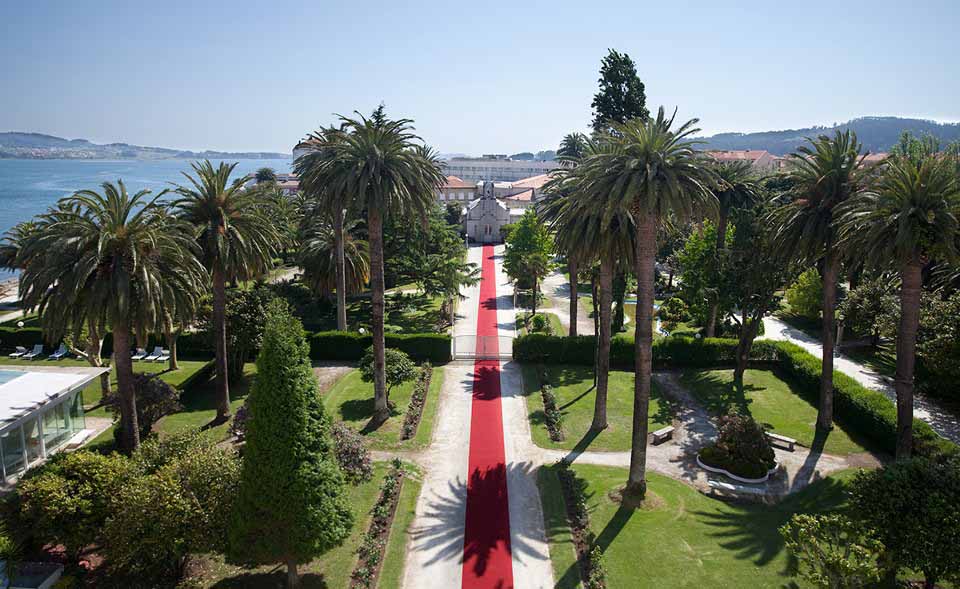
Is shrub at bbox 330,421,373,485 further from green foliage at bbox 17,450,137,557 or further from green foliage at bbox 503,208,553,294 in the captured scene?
green foliage at bbox 503,208,553,294

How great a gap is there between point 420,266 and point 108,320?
30090mm

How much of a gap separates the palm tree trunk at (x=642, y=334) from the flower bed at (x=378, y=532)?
8498 mm

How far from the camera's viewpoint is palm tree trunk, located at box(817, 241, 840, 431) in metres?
25.3

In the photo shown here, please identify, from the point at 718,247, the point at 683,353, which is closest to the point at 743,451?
the point at 683,353

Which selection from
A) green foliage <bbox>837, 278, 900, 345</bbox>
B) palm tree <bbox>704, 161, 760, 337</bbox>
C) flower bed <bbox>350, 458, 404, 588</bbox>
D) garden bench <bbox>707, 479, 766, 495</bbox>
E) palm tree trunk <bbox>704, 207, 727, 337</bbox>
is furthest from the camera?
palm tree trunk <bbox>704, 207, 727, 337</bbox>

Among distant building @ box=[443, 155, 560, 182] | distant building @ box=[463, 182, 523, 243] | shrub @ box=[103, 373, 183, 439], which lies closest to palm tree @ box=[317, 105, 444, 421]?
shrub @ box=[103, 373, 183, 439]

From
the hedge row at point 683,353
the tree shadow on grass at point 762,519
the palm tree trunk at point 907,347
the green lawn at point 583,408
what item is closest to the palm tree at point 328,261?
the hedge row at point 683,353

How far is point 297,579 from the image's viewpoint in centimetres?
1664

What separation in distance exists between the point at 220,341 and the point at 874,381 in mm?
35455

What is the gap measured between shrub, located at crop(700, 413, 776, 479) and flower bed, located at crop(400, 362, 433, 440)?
1296cm

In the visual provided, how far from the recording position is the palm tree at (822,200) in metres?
24.5

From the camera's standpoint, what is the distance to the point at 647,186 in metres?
19.5

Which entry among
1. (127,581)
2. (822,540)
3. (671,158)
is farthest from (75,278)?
(822,540)

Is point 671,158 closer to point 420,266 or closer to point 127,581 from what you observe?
point 127,581
